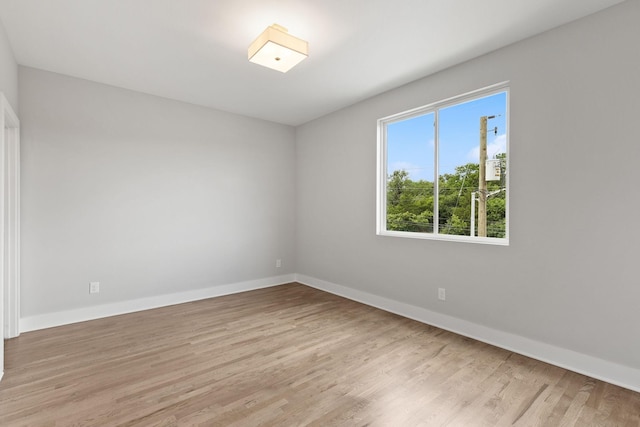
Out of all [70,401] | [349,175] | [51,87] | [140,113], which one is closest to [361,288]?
[349,175]

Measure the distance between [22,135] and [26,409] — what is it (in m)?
2.68

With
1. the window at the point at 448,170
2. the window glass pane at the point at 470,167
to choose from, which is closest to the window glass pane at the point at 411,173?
the window at the point at 448,170

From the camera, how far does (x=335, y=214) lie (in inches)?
181

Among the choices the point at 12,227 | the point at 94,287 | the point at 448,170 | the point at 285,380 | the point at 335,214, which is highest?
the point at 448,170

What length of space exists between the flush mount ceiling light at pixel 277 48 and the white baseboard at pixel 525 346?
9.42ft

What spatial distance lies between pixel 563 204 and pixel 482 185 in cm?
72

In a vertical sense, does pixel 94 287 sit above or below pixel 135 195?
below

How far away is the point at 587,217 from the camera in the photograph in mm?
2330

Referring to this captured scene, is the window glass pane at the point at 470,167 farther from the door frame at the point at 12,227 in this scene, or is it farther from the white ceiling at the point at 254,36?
the door frame at the point at 12,227

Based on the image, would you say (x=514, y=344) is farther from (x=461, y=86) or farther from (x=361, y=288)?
(x=461, y=86)

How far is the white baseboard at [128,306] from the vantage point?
3.23 meters

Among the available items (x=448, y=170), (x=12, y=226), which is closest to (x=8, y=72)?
(x=12, y=226)

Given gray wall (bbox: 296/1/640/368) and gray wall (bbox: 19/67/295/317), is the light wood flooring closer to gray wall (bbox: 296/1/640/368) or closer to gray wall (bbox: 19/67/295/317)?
gray wall (bbox: 296/1/640/368)

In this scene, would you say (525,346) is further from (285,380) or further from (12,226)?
(12,226)
